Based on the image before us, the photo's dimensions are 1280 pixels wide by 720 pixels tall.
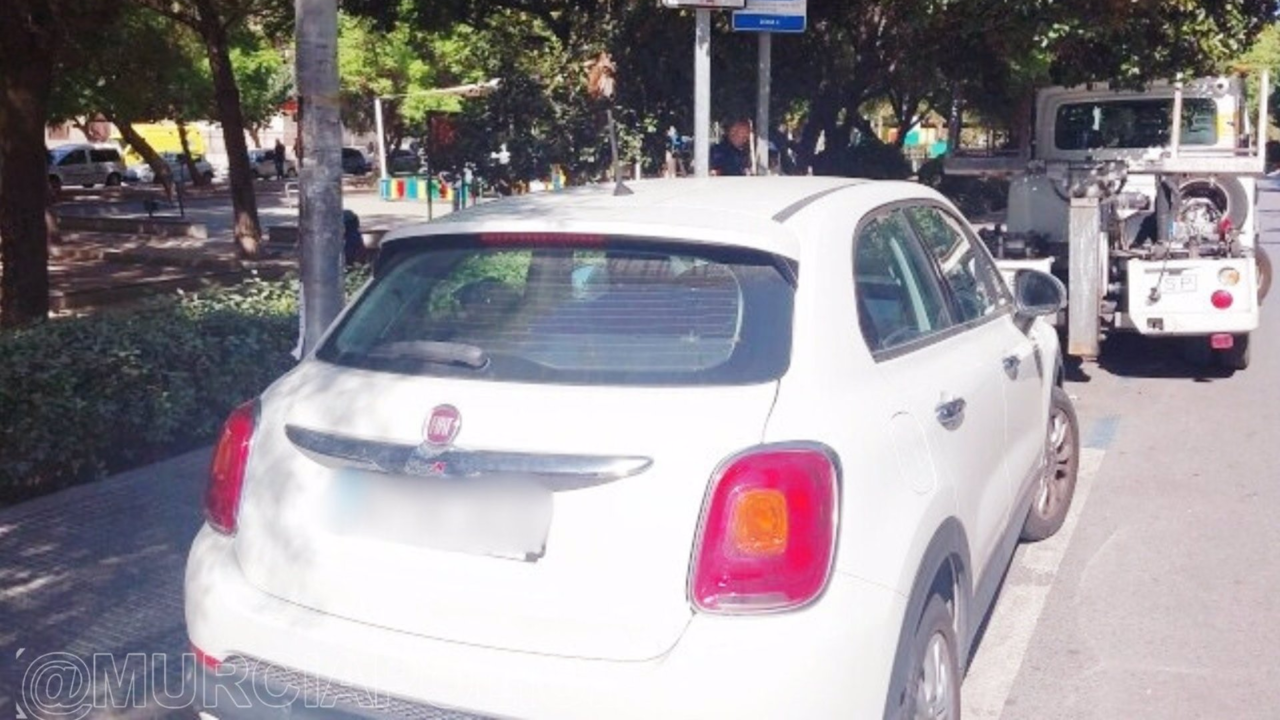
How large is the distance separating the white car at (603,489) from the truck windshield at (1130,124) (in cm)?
851

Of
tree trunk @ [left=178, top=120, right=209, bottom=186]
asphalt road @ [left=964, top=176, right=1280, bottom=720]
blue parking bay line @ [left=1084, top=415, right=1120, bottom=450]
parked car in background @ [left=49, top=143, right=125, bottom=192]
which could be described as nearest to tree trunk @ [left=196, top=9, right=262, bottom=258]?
blue parking bay line @ [left=1084, top=415, right=1120, bottom=450]

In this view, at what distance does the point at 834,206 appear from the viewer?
3.65 meters

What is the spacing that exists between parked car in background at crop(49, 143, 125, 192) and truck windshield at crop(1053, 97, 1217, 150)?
44.8 metres

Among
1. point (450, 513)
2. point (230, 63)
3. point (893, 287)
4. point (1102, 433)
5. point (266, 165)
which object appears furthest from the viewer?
point (266, 165)

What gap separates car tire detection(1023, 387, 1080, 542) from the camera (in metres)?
5.91

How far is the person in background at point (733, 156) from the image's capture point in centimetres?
1216

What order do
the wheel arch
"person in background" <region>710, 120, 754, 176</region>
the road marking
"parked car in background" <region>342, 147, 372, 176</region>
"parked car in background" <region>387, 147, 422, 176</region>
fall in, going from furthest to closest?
1. "parked car in background" <region>342, 147, 372, 176</region>
2. "parked car in background" <region>387, 147, 422, 176</region>
3. "person in background" <region>710, 120, 754, 176</region>
4. the road marking
5. the wheel arch

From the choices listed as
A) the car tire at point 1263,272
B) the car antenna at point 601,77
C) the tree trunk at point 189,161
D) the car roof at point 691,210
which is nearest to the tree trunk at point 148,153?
the tree trunk at point 189,161

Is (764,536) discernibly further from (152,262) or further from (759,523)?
(152,262)

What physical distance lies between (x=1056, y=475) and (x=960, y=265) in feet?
6.55

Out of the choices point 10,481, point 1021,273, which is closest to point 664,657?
point 1021,273

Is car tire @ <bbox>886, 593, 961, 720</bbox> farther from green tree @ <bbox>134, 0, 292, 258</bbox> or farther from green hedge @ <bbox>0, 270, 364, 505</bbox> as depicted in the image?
green tree @ <bbox>134, 0, 292, 258</bbox>

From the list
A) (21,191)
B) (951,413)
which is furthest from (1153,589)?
(21,191)

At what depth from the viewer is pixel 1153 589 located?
543cm
